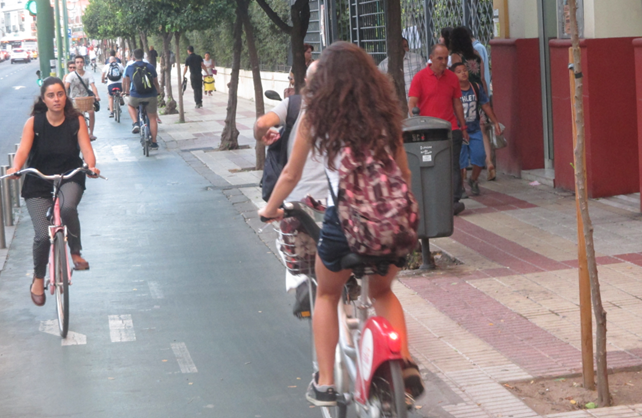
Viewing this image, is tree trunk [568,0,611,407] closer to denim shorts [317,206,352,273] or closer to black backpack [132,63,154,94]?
denim shorts [317,206,352,273]

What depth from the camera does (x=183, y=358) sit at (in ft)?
19.2

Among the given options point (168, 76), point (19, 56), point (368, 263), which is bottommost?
point (368, 263)

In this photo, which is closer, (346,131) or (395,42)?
(346,131)

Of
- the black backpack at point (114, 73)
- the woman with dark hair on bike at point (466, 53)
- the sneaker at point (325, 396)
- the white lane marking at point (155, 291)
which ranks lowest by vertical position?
the white lane marking at point (155, 291)

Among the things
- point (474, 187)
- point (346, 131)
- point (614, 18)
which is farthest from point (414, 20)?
point (346, 131)

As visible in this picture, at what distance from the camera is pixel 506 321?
612cm

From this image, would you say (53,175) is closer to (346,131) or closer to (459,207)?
(346,131)

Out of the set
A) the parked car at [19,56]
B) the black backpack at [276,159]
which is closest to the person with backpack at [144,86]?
the black backpack at [276,159]

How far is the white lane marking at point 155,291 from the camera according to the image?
7510 millimetres

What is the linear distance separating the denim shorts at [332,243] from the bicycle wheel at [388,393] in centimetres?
49

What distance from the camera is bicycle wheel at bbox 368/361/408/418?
11.4 feet

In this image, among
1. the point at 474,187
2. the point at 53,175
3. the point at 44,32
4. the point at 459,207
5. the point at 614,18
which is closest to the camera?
the point at 53,175

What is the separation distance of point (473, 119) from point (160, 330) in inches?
224

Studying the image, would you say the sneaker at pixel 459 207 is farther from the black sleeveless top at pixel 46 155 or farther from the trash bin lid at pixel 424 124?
the black sleeveless top at pixel 46 155
